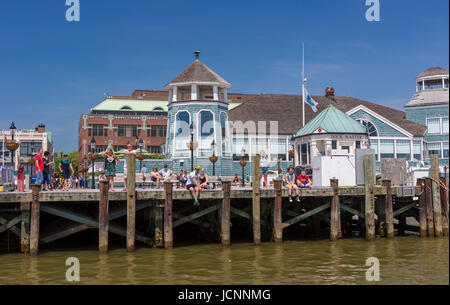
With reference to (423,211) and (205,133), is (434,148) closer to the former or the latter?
(205,133)

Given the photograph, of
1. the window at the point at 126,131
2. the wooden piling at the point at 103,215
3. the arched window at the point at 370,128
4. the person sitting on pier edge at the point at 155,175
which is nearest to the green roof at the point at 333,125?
the arched window at the point at 370,128

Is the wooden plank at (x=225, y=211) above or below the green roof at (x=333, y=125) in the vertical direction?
below

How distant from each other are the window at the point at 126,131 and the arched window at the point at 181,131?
132 feet

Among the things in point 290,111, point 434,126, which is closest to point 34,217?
point 290,111

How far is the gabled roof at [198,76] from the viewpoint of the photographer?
3472 cm

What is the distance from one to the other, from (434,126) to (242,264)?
34260mm

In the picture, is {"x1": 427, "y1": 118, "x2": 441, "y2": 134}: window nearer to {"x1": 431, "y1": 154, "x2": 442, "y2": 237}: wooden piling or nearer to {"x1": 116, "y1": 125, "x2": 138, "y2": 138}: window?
{"x1": 431, "y1": 154, "x2": 442, "y2": 237}: wooden piling

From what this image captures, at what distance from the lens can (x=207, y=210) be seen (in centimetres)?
1859

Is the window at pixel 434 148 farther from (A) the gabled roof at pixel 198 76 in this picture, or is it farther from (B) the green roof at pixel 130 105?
(B) the green roof at pixel 130 105

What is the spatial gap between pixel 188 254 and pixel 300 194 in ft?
16.5
